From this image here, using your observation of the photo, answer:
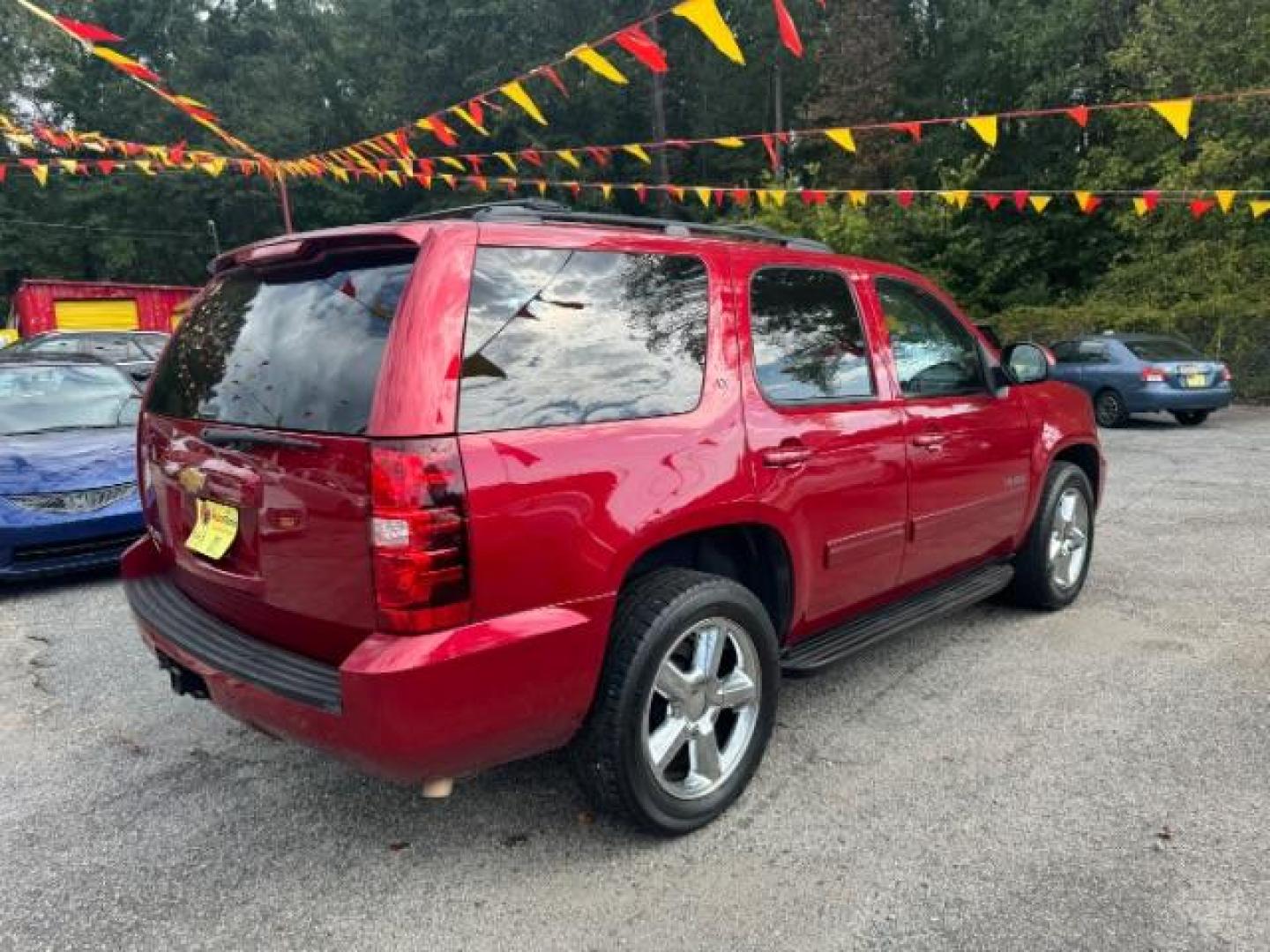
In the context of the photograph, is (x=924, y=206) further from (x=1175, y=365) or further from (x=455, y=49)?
(x=455, y=49)

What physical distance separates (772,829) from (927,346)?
7.06 feet

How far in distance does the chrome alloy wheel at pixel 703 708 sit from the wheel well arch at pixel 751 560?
261mm

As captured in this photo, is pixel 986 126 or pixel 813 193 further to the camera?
pixel 813 193

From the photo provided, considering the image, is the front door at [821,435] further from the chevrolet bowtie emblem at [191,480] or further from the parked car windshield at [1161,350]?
the parked car windshield at [1161,350]

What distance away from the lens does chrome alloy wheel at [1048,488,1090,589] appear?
450cm

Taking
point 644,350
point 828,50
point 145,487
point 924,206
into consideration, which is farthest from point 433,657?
point 828,50

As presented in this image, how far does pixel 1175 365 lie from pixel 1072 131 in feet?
56.9

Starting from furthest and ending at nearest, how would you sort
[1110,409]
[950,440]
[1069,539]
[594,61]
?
[1110,409]
[594,61]
[1069,539]
[950,440]

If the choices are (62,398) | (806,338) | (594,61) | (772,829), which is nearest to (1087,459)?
(806,338)

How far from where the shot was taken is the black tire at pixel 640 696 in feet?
Result: 8.07

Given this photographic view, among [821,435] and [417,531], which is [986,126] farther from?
[417,531]

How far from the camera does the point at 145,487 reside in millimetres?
3129

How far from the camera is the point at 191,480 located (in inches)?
104

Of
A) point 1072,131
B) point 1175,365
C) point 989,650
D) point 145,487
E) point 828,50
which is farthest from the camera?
point 828,50
